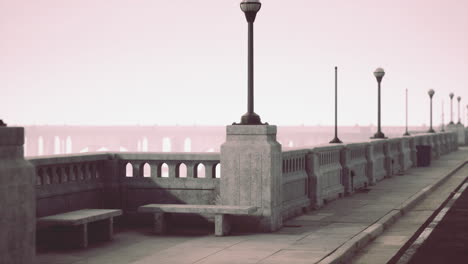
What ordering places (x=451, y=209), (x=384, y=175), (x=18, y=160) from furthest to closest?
(x=384, y=175), (x=451, y=209), (x=18, y=160)

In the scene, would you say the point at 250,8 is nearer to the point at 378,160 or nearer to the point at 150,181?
the point at 150,181

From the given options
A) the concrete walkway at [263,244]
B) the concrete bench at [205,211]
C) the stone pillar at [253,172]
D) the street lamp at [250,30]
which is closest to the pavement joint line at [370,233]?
the concrete walkway at [263,244]

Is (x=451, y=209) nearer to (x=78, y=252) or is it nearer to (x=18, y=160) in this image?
(x=78, y=252)

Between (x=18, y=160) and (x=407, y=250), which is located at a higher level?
(x=18, y=160)

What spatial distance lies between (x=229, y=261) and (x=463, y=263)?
350cm

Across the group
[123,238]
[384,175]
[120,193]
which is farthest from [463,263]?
[384,175]

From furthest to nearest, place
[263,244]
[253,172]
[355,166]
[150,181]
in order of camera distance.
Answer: [355,166]
[150,181]
[253,172]
[263,244]

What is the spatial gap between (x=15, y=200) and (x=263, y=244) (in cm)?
493

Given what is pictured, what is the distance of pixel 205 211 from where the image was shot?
13672 mm

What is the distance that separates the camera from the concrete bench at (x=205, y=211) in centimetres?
1367

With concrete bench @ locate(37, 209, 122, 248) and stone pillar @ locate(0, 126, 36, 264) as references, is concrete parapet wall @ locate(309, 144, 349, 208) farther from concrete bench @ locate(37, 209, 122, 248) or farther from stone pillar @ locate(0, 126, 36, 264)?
stone pillar @ locate(0, 126, 36, 264)

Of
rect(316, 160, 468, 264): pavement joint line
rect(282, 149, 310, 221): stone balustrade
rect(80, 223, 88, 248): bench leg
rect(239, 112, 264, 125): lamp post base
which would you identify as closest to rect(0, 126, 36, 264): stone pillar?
rect(80, 223, 88, 248): bench leg

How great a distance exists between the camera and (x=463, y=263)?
11969 mm

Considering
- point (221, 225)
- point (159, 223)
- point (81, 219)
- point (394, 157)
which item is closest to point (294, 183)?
point (221, 225)
